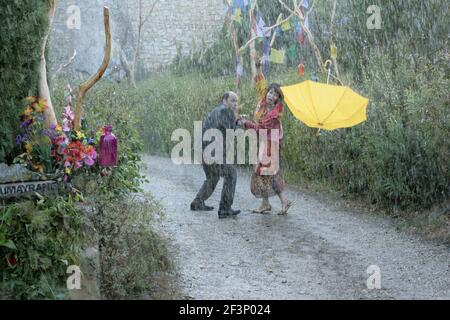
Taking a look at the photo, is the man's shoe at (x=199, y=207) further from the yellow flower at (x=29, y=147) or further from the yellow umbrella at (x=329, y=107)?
the yellow flower at (x=29, y=147)

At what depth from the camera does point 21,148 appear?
7.51 m

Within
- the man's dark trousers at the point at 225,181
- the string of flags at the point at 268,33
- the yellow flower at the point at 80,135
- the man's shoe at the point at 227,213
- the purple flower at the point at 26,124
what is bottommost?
the man's shoe at the point at 227,213

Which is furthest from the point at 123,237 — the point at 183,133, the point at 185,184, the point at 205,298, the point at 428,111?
the point at 183,133

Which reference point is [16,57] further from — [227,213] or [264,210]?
[264,210]

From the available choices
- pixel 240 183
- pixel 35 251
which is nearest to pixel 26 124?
pixel 35 251

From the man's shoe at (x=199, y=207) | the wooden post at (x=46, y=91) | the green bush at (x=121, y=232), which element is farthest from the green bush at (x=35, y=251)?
the man's shoe at (x=199, y=207)

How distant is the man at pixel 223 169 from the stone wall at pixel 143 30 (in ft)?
43.6

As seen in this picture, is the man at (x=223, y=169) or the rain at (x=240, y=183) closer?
the rain at (x=240, y=183)

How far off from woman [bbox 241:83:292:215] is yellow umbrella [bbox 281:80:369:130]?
1.08ft

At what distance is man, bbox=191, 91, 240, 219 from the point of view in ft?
31.5

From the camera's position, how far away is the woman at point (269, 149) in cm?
988

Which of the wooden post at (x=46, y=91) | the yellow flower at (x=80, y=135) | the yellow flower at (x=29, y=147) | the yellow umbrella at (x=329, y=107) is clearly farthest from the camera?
the yellow umbrella at (x=329, y=107)

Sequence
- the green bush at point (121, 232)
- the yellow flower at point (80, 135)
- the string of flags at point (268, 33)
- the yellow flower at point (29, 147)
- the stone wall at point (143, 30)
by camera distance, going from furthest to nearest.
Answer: the stone wall at point (143, 30)
the string of flags at point (268, 33)
the yellow flower at point (80, 135)
the yellow flower at point (29, 147)
the green bush at point (121, 232)
